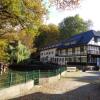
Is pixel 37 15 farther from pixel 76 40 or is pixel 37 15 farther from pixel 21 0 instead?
pixel 76 40

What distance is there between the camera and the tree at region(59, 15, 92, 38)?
105137mm

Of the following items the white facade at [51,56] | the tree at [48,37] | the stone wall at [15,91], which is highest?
the tree at [48,37]

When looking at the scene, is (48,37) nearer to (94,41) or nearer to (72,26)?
(72,26)

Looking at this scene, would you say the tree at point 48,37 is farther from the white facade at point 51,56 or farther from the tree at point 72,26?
the white facade at point 51,56

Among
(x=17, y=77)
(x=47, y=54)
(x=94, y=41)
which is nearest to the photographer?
(x=17, y=77)

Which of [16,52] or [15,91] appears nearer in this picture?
[15,91]

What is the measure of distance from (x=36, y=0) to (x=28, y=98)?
6.70 m

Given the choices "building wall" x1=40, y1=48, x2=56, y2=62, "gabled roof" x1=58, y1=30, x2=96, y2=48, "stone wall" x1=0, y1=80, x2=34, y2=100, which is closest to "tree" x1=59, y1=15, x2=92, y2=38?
"building wall" x1=40, y1=48, x2=56, y2=62

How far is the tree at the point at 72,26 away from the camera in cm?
10514

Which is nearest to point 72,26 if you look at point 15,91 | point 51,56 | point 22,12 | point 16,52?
point 51,56

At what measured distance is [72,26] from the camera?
106500 mm

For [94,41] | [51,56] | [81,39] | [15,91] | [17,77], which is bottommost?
[15,91]

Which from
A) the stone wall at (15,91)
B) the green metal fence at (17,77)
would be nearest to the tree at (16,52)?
the green metal fence at (17,77)

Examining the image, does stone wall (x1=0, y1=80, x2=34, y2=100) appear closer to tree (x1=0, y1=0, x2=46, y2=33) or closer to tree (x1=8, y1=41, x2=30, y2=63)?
tree (x1=0, y1=0, x2=46, y2=33)
